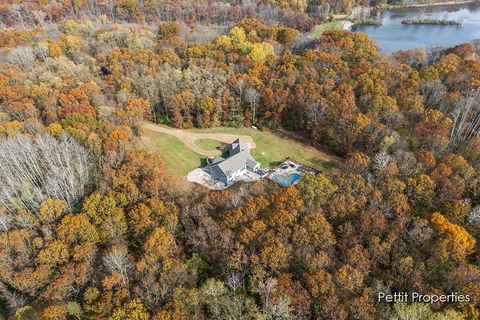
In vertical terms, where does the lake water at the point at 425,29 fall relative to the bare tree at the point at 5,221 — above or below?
above

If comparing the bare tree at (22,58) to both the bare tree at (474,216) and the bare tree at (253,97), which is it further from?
the bare tree at (474,216)

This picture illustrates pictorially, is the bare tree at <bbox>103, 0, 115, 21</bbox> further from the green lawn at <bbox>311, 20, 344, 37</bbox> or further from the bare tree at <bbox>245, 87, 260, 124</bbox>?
the bare tree at <bbox>245, 87, 260, 124</bbox>

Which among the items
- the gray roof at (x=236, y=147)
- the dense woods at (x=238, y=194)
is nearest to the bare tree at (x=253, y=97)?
the dense woods at (x=238, y=194)

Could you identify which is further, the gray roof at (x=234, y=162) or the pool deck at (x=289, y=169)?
the pool deck at (x=289, y=169)

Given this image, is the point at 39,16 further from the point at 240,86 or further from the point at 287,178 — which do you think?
the point at 287,178

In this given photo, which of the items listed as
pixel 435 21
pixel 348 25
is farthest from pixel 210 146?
pixel 435 21
